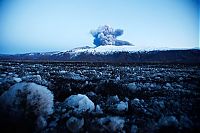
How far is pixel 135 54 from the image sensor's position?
2005 inches

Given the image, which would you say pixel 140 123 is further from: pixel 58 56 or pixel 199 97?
pixel 58 56

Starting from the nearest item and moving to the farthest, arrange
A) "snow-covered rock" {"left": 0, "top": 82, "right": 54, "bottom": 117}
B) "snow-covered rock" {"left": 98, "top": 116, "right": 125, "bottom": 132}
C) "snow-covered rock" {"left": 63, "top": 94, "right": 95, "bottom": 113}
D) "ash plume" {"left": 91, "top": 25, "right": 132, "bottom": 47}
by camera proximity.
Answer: "snow-covered rock" {"left": 98, "top": 116, "right": 125, "bottom": 132} < "snow-covered rock" {"left": 0, "top": 82, "right": 54, "bottom": 117} < "snow-covered rock" {"left": 63, "top": 94, "right": 95, "bottom": 113} < "ash plume" {"left": 91, "top": 25, "right": 132, "bottom": 47}

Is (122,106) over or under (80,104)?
under

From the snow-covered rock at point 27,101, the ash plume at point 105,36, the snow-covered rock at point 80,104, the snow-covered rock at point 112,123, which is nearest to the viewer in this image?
the snow-covered rock at point 112,123

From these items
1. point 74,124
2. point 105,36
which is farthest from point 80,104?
point 105,36

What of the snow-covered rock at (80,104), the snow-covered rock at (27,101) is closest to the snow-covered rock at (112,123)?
the snow-covered rock at (80,104)

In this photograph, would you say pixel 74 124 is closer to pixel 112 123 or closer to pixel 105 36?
pixel 112 123

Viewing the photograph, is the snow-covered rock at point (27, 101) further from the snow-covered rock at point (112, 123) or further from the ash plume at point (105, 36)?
the ash plume at point (105, 36)

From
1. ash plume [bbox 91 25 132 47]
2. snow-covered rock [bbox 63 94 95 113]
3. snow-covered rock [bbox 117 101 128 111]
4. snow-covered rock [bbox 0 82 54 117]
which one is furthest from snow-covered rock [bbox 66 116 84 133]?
ash plume [bbox 91 25 132 47]

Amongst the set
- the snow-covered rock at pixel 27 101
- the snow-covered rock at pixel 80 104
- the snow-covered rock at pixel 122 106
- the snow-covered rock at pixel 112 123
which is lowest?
the snow-covered rock at pixel 112 123

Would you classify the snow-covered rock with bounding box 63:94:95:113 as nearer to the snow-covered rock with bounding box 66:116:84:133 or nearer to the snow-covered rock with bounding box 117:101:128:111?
the snow-covered rock with bounding box 66:116:84:133

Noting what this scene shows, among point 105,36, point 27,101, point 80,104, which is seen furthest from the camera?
point 105,36

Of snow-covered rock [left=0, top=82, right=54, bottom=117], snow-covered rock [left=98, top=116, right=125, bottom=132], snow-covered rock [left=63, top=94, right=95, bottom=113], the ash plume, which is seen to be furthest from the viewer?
the ash plume

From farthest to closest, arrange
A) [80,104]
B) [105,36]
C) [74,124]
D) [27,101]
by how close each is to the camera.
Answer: [105,36] → [80,104] → [27,101] → [74,124]
